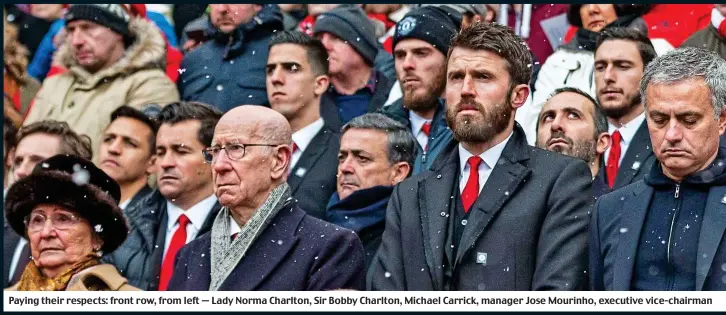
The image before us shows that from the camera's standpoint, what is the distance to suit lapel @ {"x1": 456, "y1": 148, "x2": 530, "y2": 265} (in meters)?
7.21

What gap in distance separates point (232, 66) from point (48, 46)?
185 centimetres

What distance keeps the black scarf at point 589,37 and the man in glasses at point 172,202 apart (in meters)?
2.34

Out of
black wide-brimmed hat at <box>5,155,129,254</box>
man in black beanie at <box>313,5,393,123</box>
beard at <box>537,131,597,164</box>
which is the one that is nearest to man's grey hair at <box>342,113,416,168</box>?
beard at <box>537,131,597,164</box>

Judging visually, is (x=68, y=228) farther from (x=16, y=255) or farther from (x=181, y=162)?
(x=16, y=255)

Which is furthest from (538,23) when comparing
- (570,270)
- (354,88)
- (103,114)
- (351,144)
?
(570,270)

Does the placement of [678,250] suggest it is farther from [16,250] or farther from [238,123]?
[16,250]

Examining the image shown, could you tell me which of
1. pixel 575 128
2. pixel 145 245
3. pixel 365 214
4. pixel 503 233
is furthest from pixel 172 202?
pixel 503 233

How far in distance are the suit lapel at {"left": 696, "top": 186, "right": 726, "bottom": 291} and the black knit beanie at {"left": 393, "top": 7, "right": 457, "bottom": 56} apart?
295cm

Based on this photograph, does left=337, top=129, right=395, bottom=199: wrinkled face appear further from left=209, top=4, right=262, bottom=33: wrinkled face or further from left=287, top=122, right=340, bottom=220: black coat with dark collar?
left=209, top=4, right=262, bottom=33: wrinkled face

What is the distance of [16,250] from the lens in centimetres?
932

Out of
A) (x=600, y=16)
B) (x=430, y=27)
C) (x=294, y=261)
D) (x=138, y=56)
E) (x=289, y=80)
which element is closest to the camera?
(x=294, y=261)

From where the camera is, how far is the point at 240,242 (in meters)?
7.69

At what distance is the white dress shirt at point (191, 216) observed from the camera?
898 cm

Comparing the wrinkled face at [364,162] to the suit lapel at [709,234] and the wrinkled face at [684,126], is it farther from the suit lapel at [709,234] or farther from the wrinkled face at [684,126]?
the suit lapel at [709,234]
